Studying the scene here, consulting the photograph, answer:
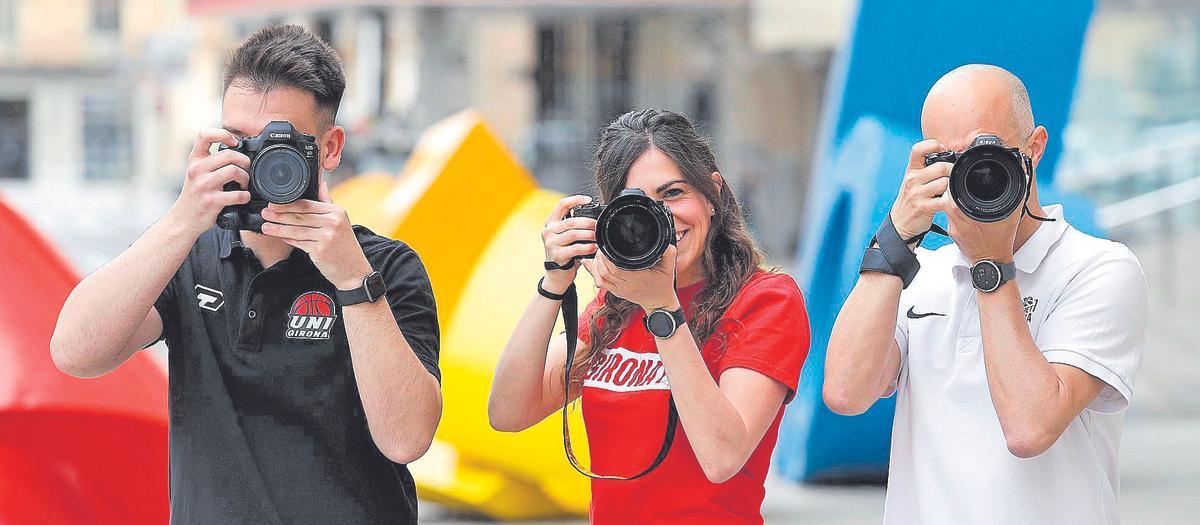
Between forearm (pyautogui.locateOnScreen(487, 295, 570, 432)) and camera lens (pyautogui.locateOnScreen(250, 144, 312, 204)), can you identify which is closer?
camera lens (pyautogui.locateOnScreen(250, 144, 312, 204))

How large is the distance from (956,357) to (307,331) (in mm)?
1119

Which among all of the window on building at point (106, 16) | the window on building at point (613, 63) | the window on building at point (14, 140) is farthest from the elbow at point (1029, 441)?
the window on building at point (106, 16)

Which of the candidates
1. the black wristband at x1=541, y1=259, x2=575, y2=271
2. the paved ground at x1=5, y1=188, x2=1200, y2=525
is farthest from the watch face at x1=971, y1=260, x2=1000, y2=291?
the paved ground at x1=5, y1=188, x2=1200, y2=525

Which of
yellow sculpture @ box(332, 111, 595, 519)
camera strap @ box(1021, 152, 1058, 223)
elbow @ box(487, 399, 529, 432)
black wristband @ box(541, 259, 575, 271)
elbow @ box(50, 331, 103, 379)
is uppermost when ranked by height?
camera strap @ box(1021, 152, 1058, 223)

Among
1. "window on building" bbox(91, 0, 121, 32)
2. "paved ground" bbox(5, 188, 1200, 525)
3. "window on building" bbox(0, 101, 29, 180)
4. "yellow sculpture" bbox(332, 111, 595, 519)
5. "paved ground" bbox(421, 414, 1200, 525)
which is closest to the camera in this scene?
"yellow sculpture" bbox(332, 111, 595, 519)

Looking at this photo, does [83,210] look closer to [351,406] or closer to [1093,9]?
[1093,9]

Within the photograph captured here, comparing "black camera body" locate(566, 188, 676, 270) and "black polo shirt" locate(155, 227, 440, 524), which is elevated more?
"black camera body" locate(566, 188, 676, 270)

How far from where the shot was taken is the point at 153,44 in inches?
1006

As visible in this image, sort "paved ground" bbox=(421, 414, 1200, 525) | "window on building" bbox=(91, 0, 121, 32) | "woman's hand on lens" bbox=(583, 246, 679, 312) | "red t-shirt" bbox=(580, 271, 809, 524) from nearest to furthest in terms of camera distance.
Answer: "woman's hand on lens" bbox=(583, 246, 679, 312)
"red t-shirt" bbox=(580, 271, 809, 524)
"paved ground" bbox=(421, 414, 1200, 525)
"window on building" bbox=(91, 0, 121, 32)

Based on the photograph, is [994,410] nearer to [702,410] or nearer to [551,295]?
[702,410]

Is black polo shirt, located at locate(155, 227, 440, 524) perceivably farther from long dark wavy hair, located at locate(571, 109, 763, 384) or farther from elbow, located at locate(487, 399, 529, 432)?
long dark wavy hair, located at locate(571, 109, 763, 384)

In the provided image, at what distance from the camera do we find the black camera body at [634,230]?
2.33m

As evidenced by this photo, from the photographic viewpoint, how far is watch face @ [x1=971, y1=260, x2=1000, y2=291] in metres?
2.27

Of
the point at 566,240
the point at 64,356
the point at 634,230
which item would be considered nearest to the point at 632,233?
the point at 634,230
